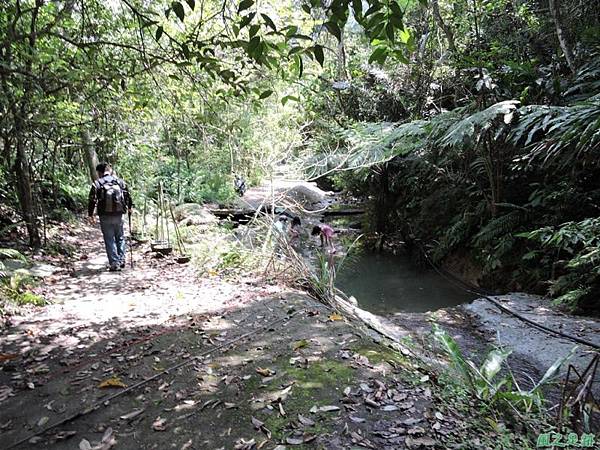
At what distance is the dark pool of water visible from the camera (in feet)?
24.5

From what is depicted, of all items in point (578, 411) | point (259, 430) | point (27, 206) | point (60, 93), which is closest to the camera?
point (578, 411)

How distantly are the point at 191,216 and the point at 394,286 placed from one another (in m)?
5.57

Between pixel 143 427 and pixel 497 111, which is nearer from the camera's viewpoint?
pixel 143 427

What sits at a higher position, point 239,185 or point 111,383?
point 239,185

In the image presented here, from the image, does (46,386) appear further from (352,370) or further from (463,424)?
(463,424)

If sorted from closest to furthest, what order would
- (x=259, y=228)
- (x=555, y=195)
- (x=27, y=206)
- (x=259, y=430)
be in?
(x=259, y=430) → (x=555, y=195) → (x=27, y=206) → (x=259, y=228)

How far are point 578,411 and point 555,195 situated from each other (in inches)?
192

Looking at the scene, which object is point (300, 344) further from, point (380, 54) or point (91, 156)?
point (91, 156)

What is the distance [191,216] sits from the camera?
1102 centimetres

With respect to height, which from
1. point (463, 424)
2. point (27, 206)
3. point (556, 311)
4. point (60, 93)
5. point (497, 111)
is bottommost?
point (556, 311)

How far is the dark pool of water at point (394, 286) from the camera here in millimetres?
7477

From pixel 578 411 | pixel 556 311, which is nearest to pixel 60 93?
pixel 578 411

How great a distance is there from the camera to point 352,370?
3.10 meters

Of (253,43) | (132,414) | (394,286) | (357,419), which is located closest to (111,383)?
(132,414)
